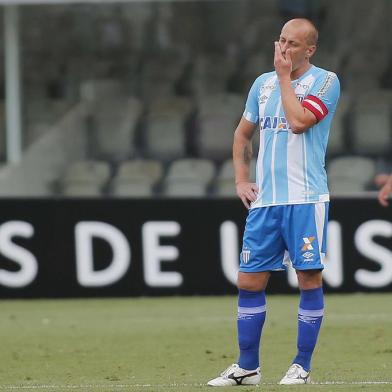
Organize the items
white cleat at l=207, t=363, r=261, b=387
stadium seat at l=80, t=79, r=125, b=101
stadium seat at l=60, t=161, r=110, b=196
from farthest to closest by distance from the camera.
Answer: stadium seat at l=80, t=79, r=125, b=101
stadium seat at l=60, t=161, r=110, b=196
white cleat at l=207, t=363, r=261, b=387

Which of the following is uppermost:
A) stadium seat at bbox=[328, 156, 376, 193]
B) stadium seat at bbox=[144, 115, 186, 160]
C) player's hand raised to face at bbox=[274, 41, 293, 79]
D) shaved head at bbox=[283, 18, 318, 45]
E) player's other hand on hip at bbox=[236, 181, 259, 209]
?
shaved head at bbox=[283, 18, 318, 45]

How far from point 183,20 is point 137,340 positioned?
4.92 metres

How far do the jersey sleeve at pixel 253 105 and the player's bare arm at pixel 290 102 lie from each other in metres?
0.26

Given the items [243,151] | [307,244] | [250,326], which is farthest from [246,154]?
[250,326]

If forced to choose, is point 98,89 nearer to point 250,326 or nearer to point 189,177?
point 189,177

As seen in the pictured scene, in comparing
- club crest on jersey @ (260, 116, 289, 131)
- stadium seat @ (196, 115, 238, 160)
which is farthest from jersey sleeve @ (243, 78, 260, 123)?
stadium seat @ (196, 115, 238, 160)

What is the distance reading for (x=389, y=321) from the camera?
9516 millimetres

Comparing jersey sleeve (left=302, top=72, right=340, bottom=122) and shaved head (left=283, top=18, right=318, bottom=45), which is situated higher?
shaved head (left=283, top=18, right=318, bottom=45)

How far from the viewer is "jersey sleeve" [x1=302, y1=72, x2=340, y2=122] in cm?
604

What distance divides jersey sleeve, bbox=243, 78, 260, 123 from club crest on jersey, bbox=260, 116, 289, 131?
0.40 ft

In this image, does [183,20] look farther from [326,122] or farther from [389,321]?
[326,122]

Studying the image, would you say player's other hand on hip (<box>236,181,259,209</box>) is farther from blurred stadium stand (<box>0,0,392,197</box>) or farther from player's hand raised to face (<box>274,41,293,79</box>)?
blurred stadium stand (<box>0,0,392,197</box>)

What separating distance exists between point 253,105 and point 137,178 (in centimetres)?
631

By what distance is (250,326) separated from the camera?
6207 mm
